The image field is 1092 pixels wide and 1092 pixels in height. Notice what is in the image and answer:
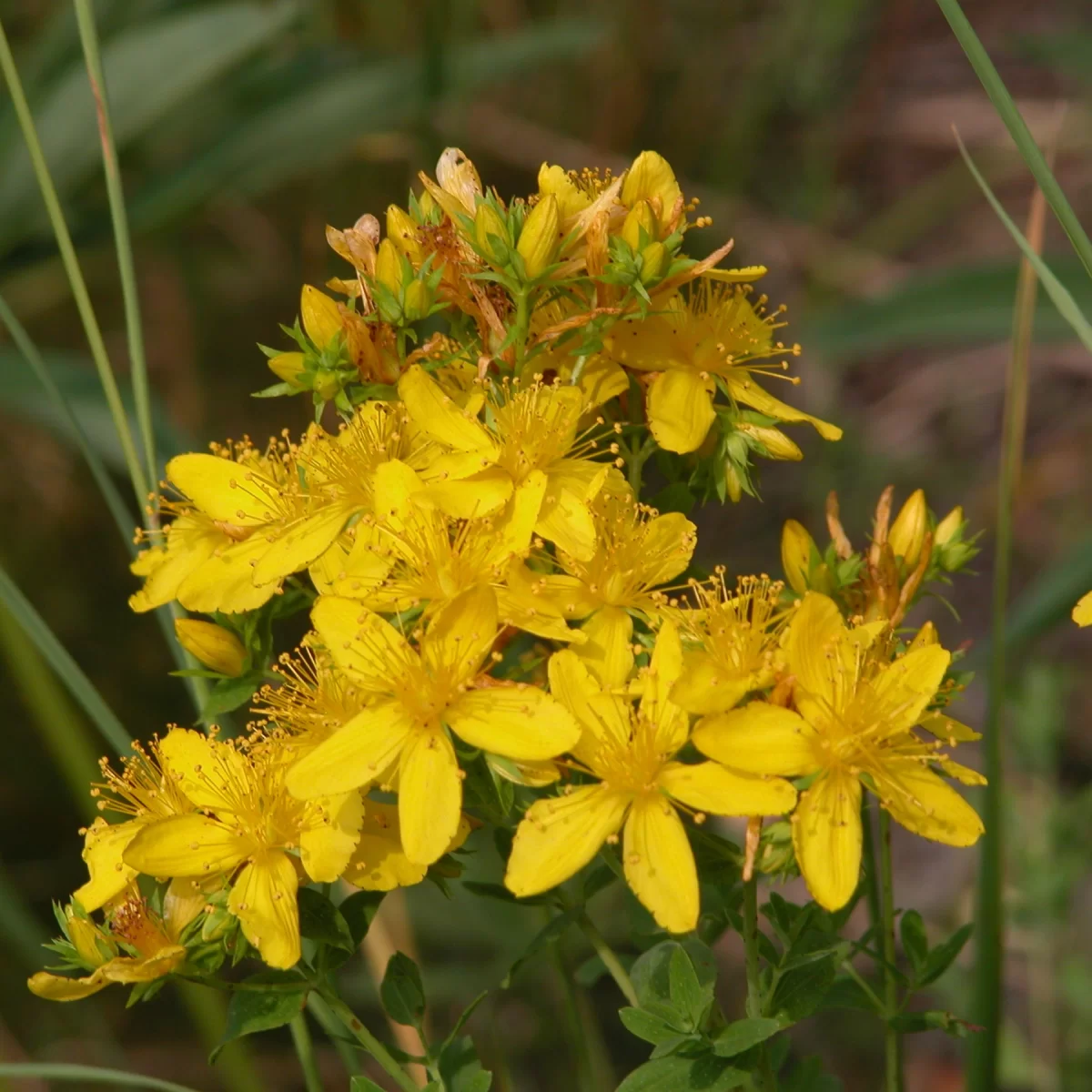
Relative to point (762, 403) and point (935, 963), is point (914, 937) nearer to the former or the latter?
point (935, 963)

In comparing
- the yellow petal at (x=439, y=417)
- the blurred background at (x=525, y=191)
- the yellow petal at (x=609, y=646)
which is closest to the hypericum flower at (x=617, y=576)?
the yellow petal at (x=609, y=646)

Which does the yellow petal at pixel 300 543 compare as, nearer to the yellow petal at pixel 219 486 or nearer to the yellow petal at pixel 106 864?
the yellow petal at pixel 219 486

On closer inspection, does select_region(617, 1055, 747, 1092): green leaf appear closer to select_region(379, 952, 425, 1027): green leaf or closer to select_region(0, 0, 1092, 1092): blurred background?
select_region(379, 952, 425, 1027): green leaf

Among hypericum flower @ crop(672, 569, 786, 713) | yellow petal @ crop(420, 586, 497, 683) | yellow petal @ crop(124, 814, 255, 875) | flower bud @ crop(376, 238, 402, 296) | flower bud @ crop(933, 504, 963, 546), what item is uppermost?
flower bud @ crop(376, 238, 402, 296)

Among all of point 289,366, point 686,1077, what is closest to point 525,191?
point 289,366

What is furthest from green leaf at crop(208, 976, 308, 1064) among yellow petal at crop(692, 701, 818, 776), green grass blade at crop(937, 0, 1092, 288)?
green grass blade at crop(937, 0, 1092, 288)
